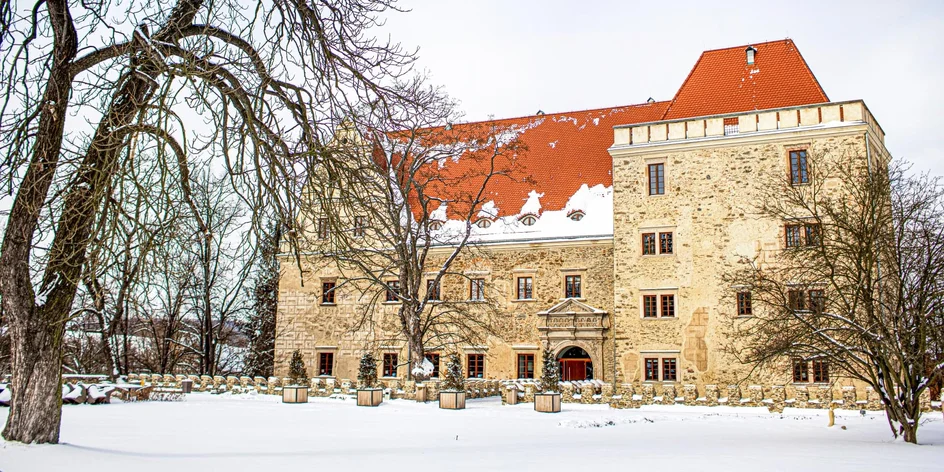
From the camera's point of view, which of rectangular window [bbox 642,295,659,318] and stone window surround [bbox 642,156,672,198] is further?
stone window surround [bbox 642,156,672,198]

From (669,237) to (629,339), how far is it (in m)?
3.42

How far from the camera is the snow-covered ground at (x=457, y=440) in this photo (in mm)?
8539

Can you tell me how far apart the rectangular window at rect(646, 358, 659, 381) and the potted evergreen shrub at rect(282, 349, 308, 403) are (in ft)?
33.4

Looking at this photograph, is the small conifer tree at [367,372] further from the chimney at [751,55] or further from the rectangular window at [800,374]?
the chimney at [751,55]

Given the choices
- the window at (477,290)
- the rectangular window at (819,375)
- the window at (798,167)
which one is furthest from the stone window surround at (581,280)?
the rectangular window at (819,375)

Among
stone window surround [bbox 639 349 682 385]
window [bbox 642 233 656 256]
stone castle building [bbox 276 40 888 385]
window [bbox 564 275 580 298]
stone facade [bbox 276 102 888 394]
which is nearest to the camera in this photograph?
stone facade [bbox 276 102 888 394]

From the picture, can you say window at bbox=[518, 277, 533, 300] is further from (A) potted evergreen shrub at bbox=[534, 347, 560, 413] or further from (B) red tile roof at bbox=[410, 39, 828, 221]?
(B) red tile roof at bbox=[410, 39, 828, 221]

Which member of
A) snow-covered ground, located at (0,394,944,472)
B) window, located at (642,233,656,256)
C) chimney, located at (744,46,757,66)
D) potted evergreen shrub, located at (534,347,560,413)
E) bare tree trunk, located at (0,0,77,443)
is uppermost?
chimney, located at (744,46,757,66)

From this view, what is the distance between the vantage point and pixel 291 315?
29.1 m

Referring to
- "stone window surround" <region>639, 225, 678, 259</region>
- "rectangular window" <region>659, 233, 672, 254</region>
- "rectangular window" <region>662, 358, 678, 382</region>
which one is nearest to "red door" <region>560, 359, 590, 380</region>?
"rectangular window" <region>662, 358, 678, 382</region>

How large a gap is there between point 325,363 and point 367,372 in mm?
4144

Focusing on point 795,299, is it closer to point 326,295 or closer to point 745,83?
point 745,83

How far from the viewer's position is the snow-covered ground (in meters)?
8.54

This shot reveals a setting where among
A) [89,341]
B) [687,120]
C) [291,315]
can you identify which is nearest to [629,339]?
[687,120]
